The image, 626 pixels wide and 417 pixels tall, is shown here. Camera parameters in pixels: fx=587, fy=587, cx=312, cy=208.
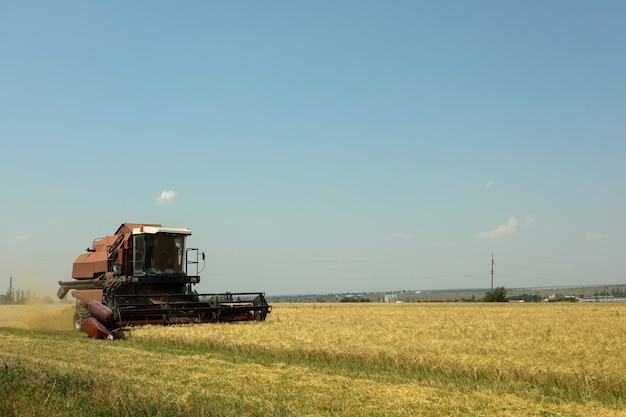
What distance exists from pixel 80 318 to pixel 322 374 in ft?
49.6

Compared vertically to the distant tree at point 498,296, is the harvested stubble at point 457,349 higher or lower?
higher

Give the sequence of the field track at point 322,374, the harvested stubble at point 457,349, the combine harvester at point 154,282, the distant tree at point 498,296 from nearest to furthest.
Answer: the field track at point 322,374 < the harvested stubble at point 457,349 < the combine harvester at point 154,282 < the distant tree at point 498,296

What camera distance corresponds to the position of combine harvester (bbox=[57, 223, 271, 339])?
21531mm

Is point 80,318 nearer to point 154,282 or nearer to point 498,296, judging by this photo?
point 154,282

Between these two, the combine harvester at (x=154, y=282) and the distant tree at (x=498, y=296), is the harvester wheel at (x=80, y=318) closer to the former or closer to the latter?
the combine harvester at (x=154, y=282)

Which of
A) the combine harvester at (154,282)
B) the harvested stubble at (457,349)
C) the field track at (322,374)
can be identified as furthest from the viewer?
the combine harvester at (154,282)

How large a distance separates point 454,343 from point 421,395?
5.45 metres

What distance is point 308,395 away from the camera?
352 inches

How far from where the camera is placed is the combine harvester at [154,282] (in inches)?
848

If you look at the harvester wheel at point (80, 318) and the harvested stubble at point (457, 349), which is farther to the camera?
the harvester wheel at point (80, 318)

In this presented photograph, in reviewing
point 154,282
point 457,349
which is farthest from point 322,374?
point 154,282

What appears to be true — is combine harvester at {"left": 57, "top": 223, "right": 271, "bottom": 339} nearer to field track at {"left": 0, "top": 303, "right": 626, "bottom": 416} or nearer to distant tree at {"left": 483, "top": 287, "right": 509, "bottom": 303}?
field track at {"left": 0, "top": 303, "right": 626, "bottom": 416}

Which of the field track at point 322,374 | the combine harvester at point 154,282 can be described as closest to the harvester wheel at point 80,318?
the combine harvester at point 154,282

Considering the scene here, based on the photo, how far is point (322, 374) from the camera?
1098cm
